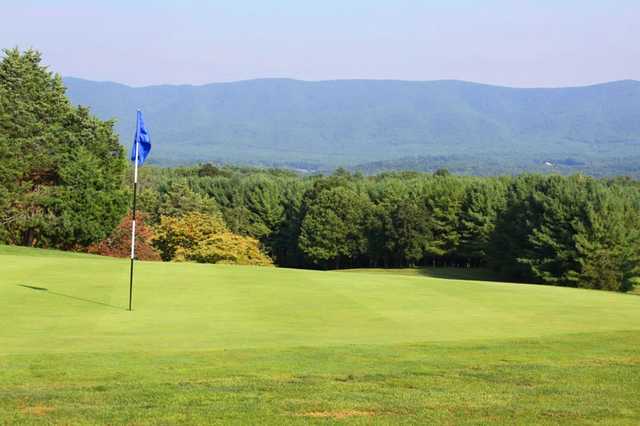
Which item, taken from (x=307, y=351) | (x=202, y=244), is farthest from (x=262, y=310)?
(x=202, y=244)

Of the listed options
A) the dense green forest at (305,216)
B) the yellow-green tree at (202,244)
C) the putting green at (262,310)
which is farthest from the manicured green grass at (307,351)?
the dense green forest at (305,216)

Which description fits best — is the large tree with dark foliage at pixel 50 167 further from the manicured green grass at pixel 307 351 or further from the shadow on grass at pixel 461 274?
the shadow on grass at pixel 461 274

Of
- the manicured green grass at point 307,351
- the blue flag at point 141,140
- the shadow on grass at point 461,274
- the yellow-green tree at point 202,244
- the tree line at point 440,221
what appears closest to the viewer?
the manicured green grass at point 307,351

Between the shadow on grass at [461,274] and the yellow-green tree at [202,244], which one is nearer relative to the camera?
the yellow-green tree at [202,244]

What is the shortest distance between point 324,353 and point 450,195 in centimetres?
9138

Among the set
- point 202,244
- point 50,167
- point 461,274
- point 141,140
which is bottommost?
point 461,274

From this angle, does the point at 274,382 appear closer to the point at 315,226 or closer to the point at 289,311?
the point at 289,311

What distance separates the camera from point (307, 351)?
1466cm

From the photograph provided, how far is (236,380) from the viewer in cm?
1203

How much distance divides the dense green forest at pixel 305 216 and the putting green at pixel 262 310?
31.5 metres

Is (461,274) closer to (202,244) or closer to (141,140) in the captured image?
(202,244)

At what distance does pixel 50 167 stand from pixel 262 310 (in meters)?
45.2

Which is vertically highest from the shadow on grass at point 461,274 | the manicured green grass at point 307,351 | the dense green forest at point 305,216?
the dense green forest at point 305,216

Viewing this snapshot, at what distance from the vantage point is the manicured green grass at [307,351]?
10141mm
